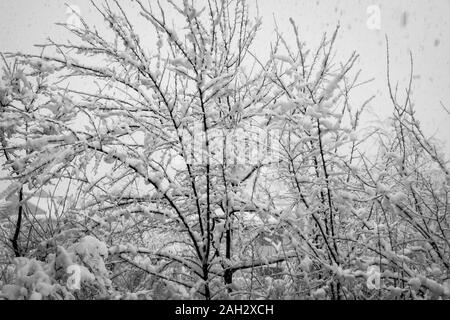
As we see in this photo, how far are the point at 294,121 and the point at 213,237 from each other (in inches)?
60.6

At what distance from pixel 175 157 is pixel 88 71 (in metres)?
1.22

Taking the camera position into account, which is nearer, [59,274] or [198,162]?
[59,274]

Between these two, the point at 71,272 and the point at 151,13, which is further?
the point at 151,13

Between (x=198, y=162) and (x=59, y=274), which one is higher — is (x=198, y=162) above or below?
above

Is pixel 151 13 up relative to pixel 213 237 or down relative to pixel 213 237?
up

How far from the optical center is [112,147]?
7.09 ft
